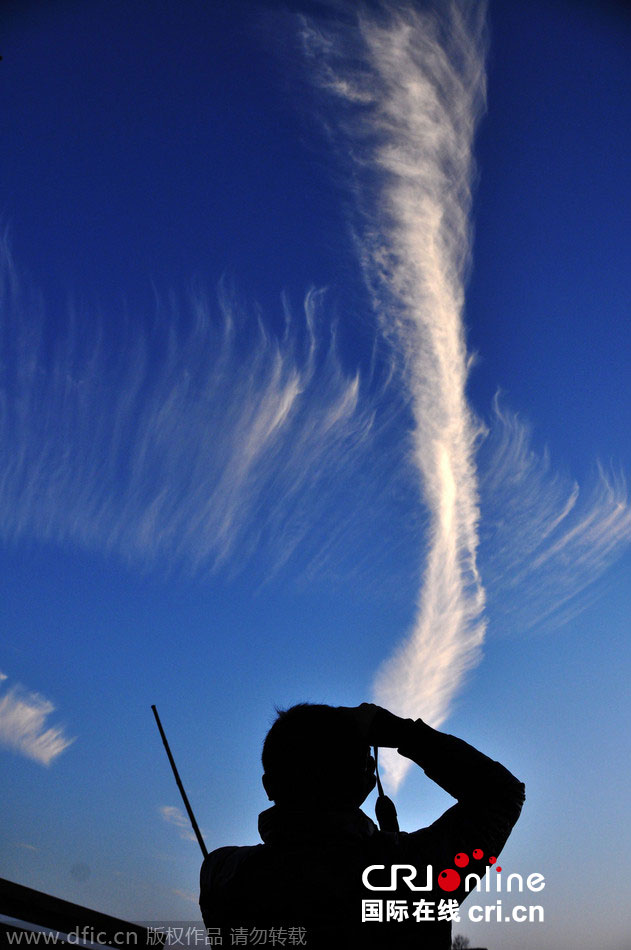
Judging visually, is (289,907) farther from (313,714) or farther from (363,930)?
(313,714)

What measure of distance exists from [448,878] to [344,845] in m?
0.34

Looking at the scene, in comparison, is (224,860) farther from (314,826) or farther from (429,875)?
(429,875)

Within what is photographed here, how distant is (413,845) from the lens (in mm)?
1779

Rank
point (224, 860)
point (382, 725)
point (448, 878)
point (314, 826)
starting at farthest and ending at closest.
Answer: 1. point (382, 725)
2. point (224, 860)
3. point (314, 826)
4. point (448, 878)

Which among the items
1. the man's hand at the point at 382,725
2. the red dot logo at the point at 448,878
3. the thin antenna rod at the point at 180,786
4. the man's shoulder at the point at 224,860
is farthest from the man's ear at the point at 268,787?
the thin antenna rod at the point at 180,786

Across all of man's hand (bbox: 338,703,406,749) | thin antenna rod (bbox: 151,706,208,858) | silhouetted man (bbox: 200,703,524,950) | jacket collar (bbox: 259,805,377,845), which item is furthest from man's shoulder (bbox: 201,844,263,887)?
thin antenna rod (bbox: 151,706,208,858)

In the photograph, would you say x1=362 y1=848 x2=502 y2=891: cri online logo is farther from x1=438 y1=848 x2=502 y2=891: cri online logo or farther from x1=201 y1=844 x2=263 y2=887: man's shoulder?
x1=201 y1=844 x2=263 y2=887: man's shoulder

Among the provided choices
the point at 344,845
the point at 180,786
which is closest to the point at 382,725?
Answer: the point at 344,845

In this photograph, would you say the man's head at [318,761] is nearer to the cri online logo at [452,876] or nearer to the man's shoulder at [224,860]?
the man's shoulder at [224,860]

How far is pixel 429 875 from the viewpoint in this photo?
5.56 feet

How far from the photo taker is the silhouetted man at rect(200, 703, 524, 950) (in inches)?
65.2

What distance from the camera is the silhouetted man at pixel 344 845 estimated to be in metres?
1.66

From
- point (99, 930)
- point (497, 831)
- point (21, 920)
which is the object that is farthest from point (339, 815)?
point (99, 930)

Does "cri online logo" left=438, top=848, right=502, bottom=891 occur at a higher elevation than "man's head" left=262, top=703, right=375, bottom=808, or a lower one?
lower
